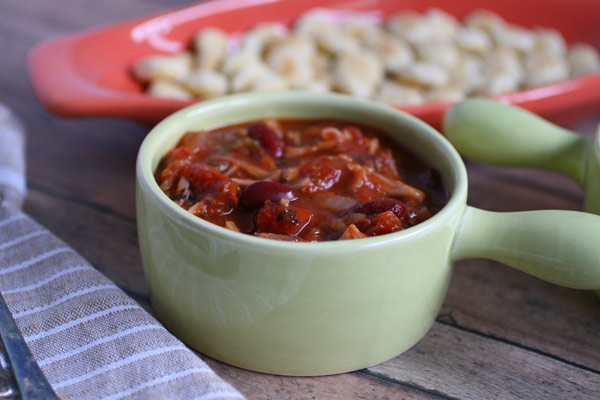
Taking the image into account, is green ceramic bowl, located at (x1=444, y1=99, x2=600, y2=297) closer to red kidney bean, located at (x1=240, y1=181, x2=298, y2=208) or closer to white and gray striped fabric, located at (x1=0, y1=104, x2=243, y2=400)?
red kidney bean, located at (x1=240, y1=181, x2=298, y2=208)

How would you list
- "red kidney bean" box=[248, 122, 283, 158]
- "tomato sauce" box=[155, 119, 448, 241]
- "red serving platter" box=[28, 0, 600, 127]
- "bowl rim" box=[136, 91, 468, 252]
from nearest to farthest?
"bowl rim" box=[136, 91, 468, 252] → "tomato sauce" box=[155, 119, 448, 241] → "red kidney bean" box=[248, 122, 283, 158] → "red serving platter" box=[28, 0, 600, 127]

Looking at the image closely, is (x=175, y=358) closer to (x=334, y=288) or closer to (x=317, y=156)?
(x=334, y=288)

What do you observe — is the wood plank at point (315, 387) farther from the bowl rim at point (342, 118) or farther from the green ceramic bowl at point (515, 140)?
the green ceramic bowl at point (515, 140)

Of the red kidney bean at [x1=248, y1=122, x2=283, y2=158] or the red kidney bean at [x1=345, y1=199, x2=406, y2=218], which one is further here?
the red kidney bean at [x1=248, y1=122, x2=283, y2=158]

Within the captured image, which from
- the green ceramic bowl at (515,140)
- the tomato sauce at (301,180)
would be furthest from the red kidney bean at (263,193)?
the green ceramic bowl at (515,140)

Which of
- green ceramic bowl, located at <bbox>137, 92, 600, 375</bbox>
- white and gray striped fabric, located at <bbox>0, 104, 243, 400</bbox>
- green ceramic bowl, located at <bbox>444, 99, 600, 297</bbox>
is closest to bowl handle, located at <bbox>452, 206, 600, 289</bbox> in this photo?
green ceramic bowl, located at <bbox>137, 92, 600, 375</bbox>

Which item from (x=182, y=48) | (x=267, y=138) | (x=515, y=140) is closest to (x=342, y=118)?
(x=267, y=138)

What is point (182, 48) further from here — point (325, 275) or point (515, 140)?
point (325, 275)
